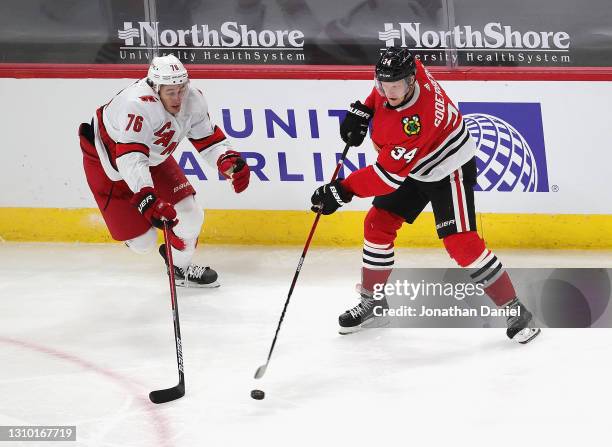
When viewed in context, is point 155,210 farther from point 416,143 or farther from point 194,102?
point 416,143

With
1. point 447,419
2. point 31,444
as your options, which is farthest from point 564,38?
point 31,444

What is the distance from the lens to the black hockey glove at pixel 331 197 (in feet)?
12.9

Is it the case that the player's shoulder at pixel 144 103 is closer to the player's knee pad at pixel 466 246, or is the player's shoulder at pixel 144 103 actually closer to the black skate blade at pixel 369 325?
the black skate blade at pixel 369 325

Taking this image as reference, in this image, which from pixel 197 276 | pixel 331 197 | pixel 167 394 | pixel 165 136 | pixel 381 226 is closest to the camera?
pixel 167 394

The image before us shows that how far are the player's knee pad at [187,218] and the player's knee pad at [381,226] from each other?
3.18 ft

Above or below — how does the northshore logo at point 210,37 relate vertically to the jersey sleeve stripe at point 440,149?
above

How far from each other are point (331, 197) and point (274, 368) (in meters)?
0.67

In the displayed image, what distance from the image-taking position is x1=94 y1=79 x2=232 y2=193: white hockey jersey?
4281mm

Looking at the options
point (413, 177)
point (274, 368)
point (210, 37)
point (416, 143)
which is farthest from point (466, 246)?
point (210, 37)

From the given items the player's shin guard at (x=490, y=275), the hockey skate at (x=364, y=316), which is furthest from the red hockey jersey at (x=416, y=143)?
the hockey skate at (x=364, y=316)

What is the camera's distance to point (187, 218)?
15.7 ft

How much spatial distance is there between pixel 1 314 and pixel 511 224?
8.42ft

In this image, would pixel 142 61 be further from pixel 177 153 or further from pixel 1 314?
pixel 1 314

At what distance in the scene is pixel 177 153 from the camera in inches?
221
